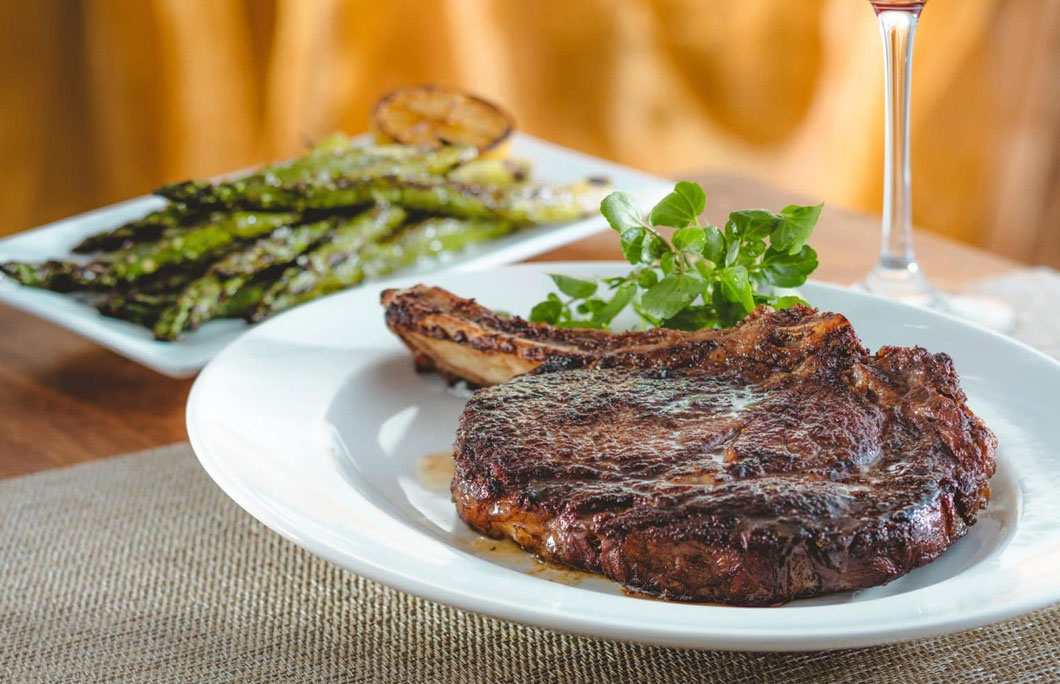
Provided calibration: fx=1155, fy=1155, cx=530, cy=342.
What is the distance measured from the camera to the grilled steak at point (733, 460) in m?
1.40

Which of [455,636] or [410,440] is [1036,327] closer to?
[410,440]

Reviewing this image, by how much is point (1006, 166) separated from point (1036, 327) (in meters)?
3.17

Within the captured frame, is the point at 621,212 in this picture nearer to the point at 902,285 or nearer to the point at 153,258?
the point at 902,285

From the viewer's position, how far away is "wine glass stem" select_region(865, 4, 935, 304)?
2.57 m

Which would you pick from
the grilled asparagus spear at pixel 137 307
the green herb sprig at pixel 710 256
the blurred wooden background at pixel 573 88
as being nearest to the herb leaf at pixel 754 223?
the green herb sprig at pixel 710 256

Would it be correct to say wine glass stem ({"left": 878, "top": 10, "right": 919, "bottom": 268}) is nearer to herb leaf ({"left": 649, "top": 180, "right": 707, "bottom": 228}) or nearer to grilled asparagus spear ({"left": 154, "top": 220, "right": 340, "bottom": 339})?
herb leaf ({"left": 649, "top": 180, "right": 707, "bottom": 228})

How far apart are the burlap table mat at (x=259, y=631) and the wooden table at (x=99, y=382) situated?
0.31 metres

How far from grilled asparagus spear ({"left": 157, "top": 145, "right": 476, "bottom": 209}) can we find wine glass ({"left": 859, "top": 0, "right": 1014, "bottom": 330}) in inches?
55.5

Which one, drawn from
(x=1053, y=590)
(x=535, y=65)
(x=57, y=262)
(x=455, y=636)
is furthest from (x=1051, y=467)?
(x=535, y=65)

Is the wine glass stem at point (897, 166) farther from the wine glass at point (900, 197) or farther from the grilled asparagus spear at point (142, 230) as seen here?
the grilled asparagus spear at point (142, 230)

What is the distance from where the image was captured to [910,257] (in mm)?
2770

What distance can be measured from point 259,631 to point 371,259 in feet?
5.23

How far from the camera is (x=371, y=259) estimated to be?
3184 mm

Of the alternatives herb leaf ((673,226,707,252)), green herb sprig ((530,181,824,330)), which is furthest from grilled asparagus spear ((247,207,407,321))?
herb leaf ((673,226,707,252))
